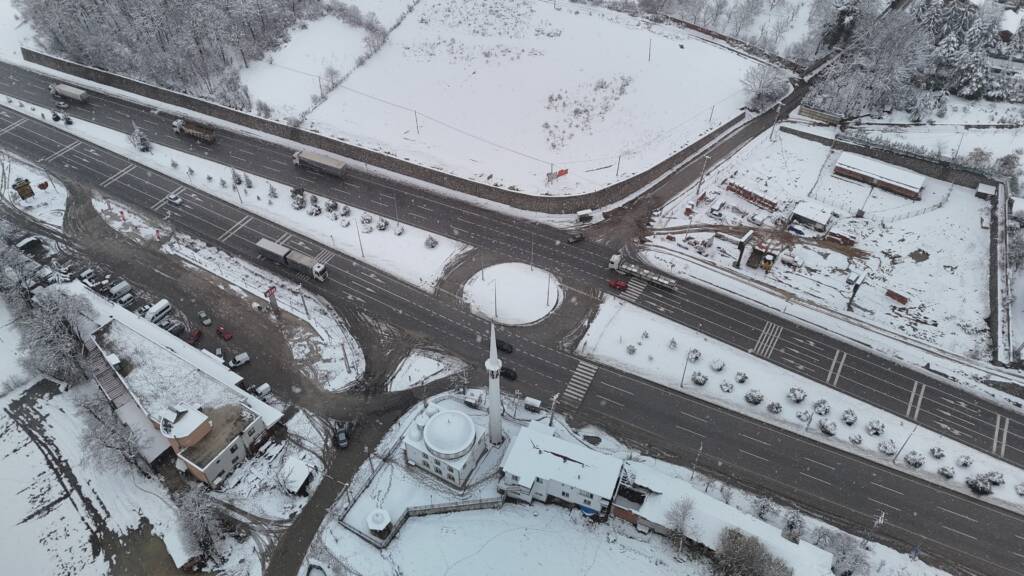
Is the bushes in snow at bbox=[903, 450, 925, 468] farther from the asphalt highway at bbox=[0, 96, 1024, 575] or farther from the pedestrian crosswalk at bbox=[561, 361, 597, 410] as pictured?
the pedestrian crosswalk at bbox=[561, 361, 597, 410]

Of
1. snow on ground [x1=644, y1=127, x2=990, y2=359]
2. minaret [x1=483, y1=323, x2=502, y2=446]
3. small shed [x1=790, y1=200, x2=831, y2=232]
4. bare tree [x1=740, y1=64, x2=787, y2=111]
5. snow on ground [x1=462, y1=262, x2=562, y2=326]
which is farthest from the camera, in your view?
bare tree [x1=740, y1=64, x2=787, y2=111]

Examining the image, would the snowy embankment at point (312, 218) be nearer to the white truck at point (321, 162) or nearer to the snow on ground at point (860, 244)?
the white truck at point (321, 162)

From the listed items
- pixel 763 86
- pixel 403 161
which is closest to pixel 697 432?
pixel 403 161

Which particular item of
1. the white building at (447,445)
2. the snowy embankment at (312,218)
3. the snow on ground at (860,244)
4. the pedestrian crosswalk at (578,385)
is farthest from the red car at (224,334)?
the snow on ground at (860,244)

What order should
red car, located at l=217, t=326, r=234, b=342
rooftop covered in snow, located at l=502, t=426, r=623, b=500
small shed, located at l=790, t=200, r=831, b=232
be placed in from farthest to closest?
small shed, located at l=790, t=200, r=831, b=232 < red car, located at l=217, t=326, r=234, b=342 < rooftop covered in snow, located at l=502, t=426, r=623, b=500

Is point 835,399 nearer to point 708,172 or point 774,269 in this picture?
point 774,269

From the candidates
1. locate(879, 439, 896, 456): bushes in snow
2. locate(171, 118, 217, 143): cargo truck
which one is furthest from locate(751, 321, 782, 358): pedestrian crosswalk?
locate(171, 118, 217, 143): cargo truck
